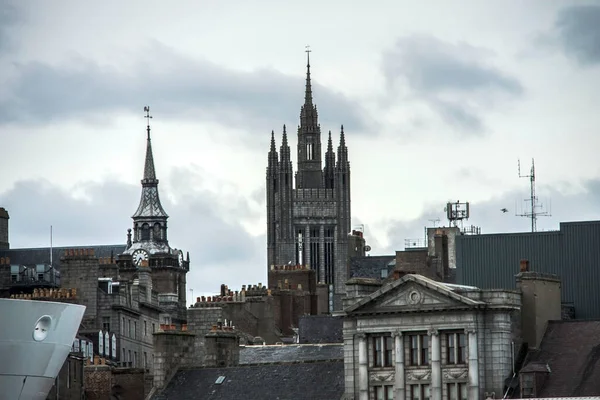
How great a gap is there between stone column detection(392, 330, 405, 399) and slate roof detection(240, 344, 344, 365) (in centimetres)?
1472

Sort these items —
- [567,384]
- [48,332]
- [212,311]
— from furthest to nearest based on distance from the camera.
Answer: [212,311]
[48,332]
[567,384]

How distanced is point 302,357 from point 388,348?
16.4 meters

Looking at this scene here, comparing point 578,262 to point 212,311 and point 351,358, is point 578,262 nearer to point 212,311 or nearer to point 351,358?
point 351,358

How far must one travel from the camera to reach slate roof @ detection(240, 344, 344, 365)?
152750mm

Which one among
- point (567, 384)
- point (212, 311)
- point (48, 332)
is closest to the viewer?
point (567, 384)

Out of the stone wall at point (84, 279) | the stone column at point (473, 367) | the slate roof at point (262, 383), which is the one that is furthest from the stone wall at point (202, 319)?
the stone column at point (473, 367)

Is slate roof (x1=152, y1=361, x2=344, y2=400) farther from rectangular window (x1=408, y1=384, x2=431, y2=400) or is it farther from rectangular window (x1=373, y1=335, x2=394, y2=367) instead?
rectangular window (x1=408, y1=384, x2=431, y2=400)

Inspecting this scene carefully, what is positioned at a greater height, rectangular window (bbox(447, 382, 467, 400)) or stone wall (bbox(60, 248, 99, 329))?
stone wall (bbox(60, 248, 99, 329))

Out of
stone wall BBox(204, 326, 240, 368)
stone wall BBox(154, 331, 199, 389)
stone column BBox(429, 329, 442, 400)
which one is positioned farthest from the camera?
stone wall BBox(204, 326, 240, 368)

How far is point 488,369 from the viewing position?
441 ft

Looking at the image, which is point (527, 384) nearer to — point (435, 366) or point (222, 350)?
point (435, 366)

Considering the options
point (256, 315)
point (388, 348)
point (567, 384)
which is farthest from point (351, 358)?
point (256, 315)

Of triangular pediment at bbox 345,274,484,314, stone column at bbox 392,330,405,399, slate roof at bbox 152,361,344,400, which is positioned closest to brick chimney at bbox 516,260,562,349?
triangular pediment at bbox 345,274,484,314

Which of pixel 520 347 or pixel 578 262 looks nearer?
pixel 520 347
